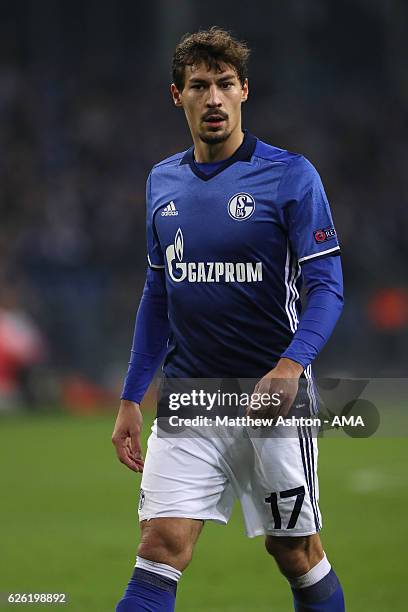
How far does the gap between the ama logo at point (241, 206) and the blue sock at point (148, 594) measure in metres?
1.18

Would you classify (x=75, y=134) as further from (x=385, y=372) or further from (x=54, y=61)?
(x=385, y=372)

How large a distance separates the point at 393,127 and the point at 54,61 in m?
6.07

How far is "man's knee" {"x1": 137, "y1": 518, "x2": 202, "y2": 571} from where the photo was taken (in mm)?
4234

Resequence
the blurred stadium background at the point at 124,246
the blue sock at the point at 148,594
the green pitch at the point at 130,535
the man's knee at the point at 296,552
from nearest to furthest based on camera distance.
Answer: the blue sock at the point at 148,594
the man's knee at the point at 296,552
the green pitch at the point at 130,535
the blurred stadium background at the point at 124,246

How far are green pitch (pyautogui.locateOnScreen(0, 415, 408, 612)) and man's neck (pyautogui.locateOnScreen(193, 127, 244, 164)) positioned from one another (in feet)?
7.73

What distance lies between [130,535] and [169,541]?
4255 millimetres

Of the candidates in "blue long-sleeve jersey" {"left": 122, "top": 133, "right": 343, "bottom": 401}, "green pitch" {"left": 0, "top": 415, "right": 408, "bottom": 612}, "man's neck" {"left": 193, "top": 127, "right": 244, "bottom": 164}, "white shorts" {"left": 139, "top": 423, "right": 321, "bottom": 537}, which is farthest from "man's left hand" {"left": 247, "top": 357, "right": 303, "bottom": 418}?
"green pitch" {"left": 0, "top": 415, "right": 408, "bottom": 612}

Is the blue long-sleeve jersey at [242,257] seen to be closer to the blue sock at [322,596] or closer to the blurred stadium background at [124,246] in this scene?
the blue sock at [322,596]

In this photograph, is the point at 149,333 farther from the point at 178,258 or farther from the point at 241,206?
the point at 241,206

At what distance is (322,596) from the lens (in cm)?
450

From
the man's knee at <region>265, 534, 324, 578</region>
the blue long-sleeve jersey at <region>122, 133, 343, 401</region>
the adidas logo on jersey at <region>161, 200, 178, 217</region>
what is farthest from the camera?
the adidas logo on jersey at <region>161, 200, 178, 217</region>

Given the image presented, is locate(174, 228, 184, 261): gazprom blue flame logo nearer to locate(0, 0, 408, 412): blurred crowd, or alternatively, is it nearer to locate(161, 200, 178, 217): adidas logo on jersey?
locate(161, 200, 178, 217): adidas logo on jersey

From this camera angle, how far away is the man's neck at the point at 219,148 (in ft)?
14.9

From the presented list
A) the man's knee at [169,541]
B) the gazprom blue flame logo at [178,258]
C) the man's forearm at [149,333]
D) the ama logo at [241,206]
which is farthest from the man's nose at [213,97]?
the man's knee at [169,541]
